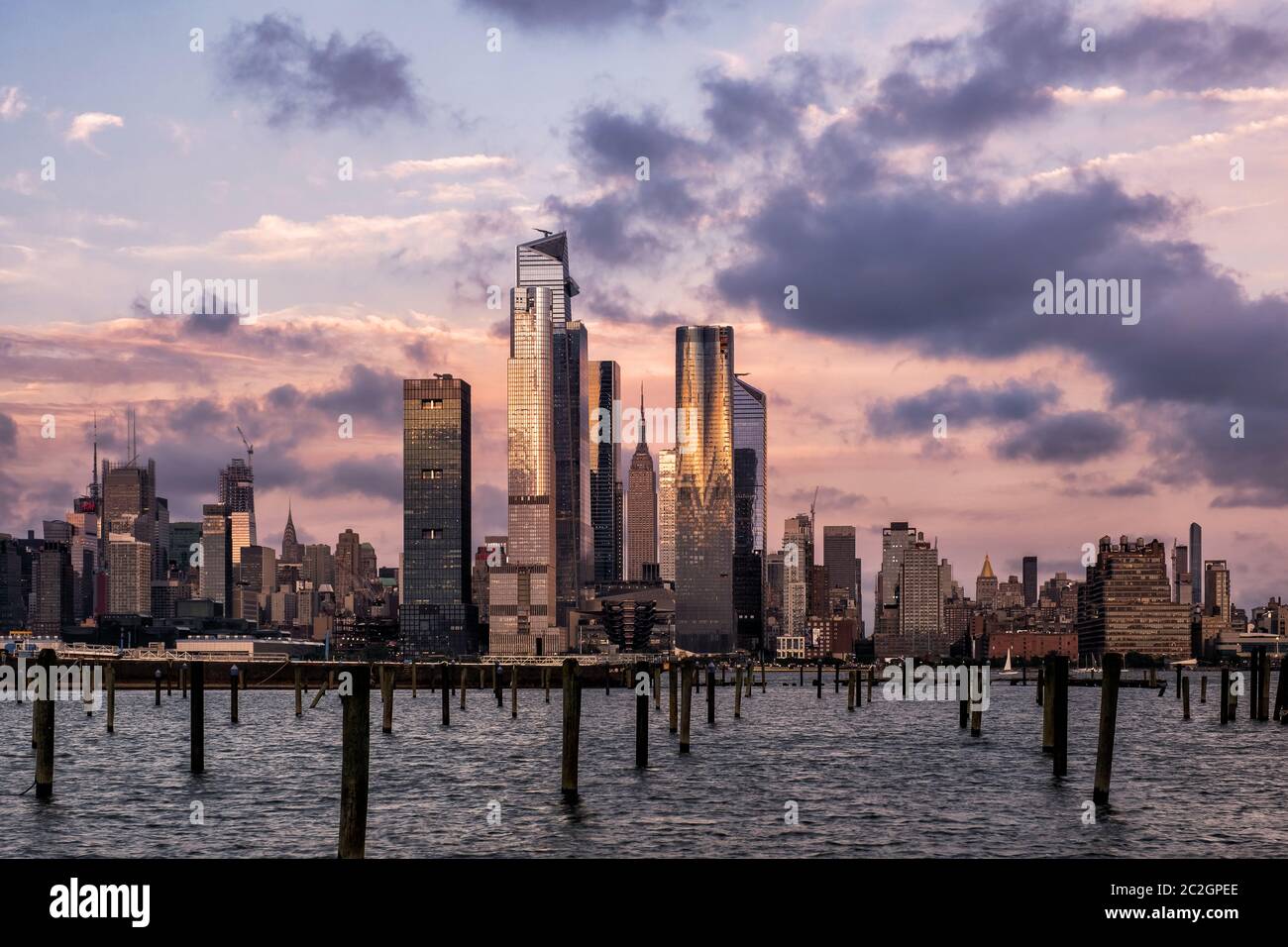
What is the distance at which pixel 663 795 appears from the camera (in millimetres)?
53312

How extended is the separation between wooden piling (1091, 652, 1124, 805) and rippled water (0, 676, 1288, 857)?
1.12 metres

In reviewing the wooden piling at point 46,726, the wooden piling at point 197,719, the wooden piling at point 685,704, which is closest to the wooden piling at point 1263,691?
the wooden piling at point 685,704

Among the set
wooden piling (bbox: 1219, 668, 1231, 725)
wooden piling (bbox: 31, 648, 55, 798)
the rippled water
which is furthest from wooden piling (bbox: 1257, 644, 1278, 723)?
wooden piling (bbox: 31, 648, 55, 798)

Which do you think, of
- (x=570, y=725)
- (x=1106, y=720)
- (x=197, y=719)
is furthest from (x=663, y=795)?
(x=197, y=719)

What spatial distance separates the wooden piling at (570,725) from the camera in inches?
1868

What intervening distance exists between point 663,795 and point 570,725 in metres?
6.54

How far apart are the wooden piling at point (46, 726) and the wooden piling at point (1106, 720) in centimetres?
3217

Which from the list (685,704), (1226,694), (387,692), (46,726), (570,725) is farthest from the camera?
(1226,694)

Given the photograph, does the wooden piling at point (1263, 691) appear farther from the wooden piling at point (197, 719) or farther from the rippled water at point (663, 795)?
the wooden piling at point (197, 719)

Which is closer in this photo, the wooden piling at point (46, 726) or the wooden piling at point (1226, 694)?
the wooden piling at point (46, 726)

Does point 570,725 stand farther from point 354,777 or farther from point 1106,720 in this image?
point 354,777
